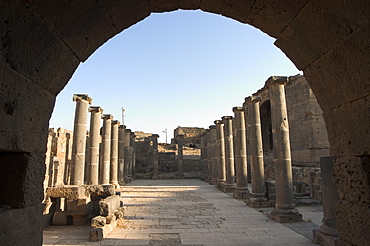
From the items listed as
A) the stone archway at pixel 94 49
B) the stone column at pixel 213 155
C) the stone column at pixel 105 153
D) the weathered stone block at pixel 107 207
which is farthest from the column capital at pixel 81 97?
the stone column at pixel 213 155

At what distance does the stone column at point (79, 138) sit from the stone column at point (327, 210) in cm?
971

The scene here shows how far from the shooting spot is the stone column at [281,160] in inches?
338

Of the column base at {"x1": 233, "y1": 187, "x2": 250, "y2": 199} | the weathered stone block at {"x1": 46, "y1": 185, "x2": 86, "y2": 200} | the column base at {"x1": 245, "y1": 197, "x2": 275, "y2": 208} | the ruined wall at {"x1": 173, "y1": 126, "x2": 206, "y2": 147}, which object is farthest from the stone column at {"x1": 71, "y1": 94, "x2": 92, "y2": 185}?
the ruined wall at {"x1": 173, "y1": 126, "x2": 206, "y2": 147}

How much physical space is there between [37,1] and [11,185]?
1.71m

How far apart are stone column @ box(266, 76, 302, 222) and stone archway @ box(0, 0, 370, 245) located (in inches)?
235

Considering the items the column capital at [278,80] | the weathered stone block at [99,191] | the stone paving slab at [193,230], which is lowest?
the stone paving slab at [193,230]

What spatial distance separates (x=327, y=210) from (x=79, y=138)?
33.4 feet

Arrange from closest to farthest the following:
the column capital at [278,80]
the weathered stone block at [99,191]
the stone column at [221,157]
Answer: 1. the weathered stone block at [99,191]
2. the column capital at [278,80]
3. the stone column at [221,157]

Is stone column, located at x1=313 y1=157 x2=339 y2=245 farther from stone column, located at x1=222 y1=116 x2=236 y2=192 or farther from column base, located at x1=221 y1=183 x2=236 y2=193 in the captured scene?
stone column, located at x1=222 y1=116 x2=236 y2=192

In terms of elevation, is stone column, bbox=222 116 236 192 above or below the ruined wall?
below

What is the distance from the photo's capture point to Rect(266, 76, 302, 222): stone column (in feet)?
28.2

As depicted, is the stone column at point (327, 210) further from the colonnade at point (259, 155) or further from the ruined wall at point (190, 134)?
the ruined wall at point (190, 134)

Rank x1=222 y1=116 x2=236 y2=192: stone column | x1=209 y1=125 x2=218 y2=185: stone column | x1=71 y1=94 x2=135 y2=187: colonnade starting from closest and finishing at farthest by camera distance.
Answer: x1=71 y1=94 x2=135 y2=187: colonnade
x1=222 y1=116 x2=236 y2=192: stone column
x1=209 y1=125 x2=218 y2=185: stone column

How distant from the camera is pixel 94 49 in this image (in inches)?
131
